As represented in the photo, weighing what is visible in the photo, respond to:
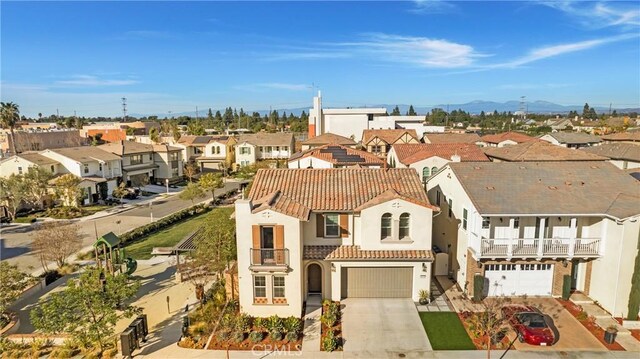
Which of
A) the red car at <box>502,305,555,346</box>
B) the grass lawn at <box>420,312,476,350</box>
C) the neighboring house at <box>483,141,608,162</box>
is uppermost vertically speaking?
the neighboring house at <box>483,141,608,162</box>

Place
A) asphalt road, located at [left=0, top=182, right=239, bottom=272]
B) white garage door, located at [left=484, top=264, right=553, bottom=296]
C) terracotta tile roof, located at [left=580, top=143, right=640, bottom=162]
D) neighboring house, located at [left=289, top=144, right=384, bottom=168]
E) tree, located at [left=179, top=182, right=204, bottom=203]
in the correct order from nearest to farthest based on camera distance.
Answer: white garage door, located at [left=484, top=264, right=553, bottom=296]
asphalt road, located at [left=0, top=182, right=239, bottom=272]
neighboring house, located at [left=289, top=144, right=384, bottom=168]
terracotta tile roof, located at [left=580, top=143, right=640, bottom=162]
tree, located at [left=179, top=182, right=204, bottom=203]

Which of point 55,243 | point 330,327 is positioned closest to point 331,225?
point 330,327

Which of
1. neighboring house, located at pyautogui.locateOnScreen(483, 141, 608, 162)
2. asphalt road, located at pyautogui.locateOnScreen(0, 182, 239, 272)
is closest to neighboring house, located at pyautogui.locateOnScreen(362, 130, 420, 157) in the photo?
neighboring house, located at pyautogui.locateOnScreen(483, 141, 608, 162)

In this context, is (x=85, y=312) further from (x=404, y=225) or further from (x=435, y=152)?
(x=435, y=152)

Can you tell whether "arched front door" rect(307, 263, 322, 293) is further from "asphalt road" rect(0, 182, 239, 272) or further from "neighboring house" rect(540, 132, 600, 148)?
"neighboring house" rect(540, 132, 600, 148)

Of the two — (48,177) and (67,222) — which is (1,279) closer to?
(67,222)

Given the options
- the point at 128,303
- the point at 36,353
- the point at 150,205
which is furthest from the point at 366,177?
the point at 150,205
